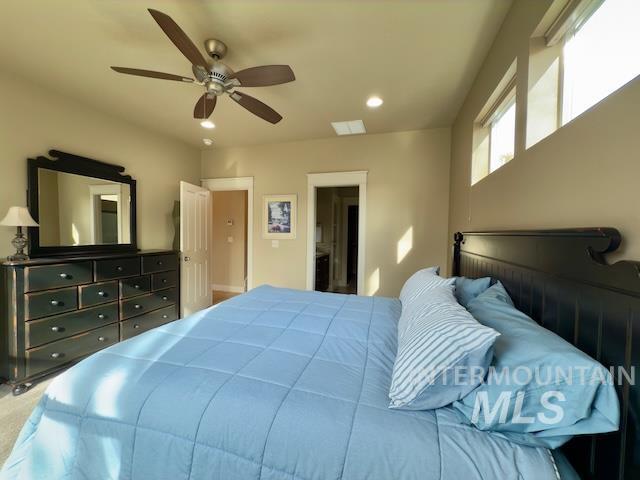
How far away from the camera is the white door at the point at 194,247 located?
353 centimetres

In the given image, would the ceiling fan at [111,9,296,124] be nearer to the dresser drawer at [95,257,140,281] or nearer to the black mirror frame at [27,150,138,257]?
the black mirror frame at [27,150,138,257]

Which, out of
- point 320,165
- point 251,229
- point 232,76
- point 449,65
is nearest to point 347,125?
point 320,165

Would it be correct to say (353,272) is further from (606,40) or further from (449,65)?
(606,40)

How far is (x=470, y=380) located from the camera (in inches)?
31.4

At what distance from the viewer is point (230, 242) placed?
225 inches

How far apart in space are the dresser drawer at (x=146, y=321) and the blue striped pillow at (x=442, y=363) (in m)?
3.00

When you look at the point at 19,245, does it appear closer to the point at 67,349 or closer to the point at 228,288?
the point at 67,349

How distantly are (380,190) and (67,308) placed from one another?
358 centimetres

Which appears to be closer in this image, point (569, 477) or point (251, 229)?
point (569, 477)

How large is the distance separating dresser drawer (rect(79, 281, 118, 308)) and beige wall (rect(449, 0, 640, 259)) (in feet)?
11.3

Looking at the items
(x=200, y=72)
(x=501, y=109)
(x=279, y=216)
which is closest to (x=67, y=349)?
(x=200, y=72)

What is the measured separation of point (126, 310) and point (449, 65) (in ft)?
12.7

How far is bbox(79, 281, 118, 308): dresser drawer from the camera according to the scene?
2.38m

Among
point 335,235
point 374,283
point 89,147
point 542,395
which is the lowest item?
point 374,283
